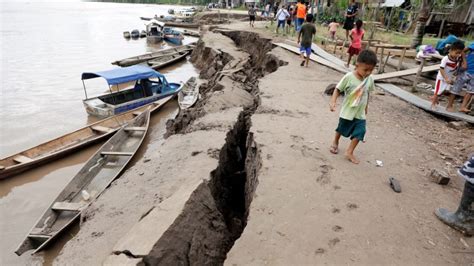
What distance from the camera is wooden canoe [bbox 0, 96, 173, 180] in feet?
24.8

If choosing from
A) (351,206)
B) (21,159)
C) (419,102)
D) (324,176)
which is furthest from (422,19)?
(21,159)

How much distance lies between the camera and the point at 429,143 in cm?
546

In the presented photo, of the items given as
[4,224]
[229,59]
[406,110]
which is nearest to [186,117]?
[4,224]

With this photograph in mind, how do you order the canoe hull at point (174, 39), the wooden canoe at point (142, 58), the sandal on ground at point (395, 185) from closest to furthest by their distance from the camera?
the sandal on ground at point (395, 185), the wooden canoe at point (142, 58), the canoe hull at point (174, 39)

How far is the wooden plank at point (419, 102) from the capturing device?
6.32 metres

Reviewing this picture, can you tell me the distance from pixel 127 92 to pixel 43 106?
3.69 meters

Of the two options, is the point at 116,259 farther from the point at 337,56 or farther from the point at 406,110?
the point at 337,56

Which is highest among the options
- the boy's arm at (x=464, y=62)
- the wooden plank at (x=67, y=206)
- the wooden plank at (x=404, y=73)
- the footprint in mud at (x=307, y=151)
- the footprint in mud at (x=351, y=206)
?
the boy's arm at (x=464, y=62)

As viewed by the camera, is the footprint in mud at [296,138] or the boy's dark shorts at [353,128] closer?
the boy's dark shorts at [353,128]

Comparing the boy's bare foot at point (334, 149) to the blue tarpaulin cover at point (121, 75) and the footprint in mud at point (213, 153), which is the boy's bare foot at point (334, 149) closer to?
the footprint in mud at point (213, 153)

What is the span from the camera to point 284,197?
11.9 feet

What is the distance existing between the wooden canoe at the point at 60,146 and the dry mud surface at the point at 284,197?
149 inches

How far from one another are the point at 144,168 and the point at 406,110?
595 centimetres

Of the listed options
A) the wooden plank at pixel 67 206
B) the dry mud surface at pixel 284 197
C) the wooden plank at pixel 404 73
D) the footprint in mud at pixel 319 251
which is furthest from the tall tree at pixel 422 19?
the wooden plank at pixel 67 206
